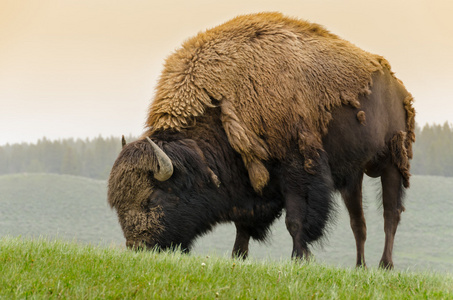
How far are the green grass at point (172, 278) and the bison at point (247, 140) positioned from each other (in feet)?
4.06

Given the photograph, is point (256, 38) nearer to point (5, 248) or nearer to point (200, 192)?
point (200, 192)

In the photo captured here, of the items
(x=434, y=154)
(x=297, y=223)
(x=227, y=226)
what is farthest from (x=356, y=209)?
(x=434, y=154)

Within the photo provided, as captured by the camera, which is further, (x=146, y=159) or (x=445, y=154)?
(x=445, y=154)

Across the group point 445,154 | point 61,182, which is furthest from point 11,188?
point 445,154

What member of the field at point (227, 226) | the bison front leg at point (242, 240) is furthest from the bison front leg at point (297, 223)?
the field at point (227, 226)

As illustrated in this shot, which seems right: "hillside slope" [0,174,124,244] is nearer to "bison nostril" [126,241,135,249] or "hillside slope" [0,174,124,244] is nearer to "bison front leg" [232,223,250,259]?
"bison front leg" [232,223,250,259]

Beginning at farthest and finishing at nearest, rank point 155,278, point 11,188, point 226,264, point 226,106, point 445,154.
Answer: point 445,154, point 11,188, point 226,106, point 226,264, point 155,278

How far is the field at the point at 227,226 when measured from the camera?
29484 mm

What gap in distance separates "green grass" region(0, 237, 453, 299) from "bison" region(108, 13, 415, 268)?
124cm

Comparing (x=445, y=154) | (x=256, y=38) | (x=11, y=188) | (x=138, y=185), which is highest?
(x=256, y=38)

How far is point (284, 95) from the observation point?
761 centimetres

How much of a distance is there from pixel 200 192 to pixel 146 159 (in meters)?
0.88

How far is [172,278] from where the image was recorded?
4789 millimetres

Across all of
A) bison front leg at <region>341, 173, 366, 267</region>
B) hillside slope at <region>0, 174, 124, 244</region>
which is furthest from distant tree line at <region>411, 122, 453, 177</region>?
bison front leg at <region>341, 173, 366, 267</region>
